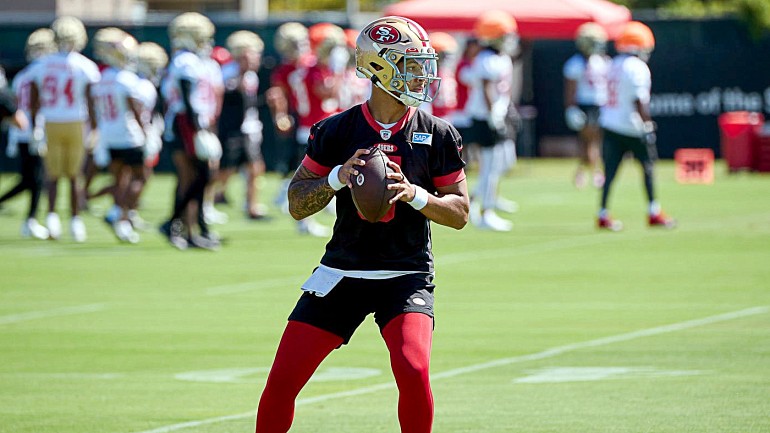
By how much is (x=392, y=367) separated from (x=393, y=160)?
2.70ft

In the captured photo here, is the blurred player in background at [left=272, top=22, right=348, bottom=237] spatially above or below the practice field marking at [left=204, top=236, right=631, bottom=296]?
above

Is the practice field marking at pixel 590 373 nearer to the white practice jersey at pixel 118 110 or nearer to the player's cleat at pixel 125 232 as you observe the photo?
the player's cleat at pixel 125 232

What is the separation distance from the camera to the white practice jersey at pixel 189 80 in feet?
54.4

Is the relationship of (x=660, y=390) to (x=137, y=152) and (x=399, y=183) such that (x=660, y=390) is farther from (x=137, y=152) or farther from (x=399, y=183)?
(x=137, y=152)

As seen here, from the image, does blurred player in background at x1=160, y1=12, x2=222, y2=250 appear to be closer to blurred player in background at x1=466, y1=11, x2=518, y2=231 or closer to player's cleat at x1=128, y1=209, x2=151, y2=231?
player's cleat at x1=128, y1=209, x2=151, y2=231

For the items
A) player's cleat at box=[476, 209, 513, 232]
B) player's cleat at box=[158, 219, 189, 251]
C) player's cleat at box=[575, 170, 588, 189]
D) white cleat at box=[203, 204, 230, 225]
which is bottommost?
player's cleat at box=[575, 170, 588, 189]

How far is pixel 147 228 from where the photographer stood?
19.9m

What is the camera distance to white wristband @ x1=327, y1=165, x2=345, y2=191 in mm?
5977

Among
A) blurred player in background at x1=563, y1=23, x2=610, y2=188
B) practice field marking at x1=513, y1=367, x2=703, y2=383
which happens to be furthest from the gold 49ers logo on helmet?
blurred player in background at x1=563, y1=23, x2=610, y2=188

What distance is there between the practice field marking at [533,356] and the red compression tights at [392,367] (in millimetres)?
1863

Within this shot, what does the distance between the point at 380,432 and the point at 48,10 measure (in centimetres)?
3540

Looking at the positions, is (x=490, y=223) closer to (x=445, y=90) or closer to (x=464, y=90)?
(x=464, y=90)

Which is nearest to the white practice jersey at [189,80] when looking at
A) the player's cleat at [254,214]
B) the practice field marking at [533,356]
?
the player's cleat at [254,214]

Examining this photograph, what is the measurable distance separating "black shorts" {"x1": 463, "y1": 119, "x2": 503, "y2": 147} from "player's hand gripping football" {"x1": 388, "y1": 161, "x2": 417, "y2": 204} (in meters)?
13.8
